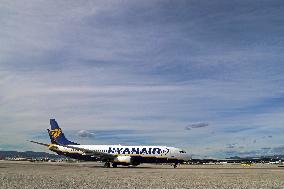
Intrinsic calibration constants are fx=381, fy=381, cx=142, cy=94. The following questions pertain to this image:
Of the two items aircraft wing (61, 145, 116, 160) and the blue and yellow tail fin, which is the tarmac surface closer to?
aircraft wing (61, 145, 116, 160)

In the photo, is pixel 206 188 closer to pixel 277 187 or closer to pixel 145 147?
pixel 277 187

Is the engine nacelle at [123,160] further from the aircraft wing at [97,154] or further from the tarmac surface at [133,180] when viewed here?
the tarmac surface at [133,180]

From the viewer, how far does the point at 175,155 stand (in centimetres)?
7050

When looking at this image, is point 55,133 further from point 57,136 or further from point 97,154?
point 97,154

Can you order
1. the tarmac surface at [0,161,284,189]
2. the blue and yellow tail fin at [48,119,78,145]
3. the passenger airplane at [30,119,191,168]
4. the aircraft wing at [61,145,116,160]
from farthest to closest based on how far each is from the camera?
1. the blue and yellow tail fin at [48,119,78,145]
2. the aircraft wing at [61,145,116,160]
3. the passenger airplane at [30,119,191,168]
4. the tarmac surface at [0,161,284,189]

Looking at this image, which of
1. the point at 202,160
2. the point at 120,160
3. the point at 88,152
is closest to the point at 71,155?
the point at 88,152

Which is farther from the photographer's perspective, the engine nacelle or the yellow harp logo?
the yellow harp logo

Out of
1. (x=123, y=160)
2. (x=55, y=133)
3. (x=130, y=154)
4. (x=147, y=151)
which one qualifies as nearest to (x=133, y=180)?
(x=123, y=160)

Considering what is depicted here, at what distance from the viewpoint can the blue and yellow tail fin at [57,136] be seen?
80000 mm

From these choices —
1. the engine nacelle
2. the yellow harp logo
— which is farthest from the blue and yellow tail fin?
the engine nacelle

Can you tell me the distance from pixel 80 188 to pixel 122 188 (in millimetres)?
2480

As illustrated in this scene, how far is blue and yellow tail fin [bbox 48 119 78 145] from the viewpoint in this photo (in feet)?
262

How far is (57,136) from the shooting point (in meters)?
81.2

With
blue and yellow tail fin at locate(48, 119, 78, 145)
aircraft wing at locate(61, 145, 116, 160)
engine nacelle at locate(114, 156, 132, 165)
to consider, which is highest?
A: blue and yellow tail fin at locate(48, 119, 78, 145)
